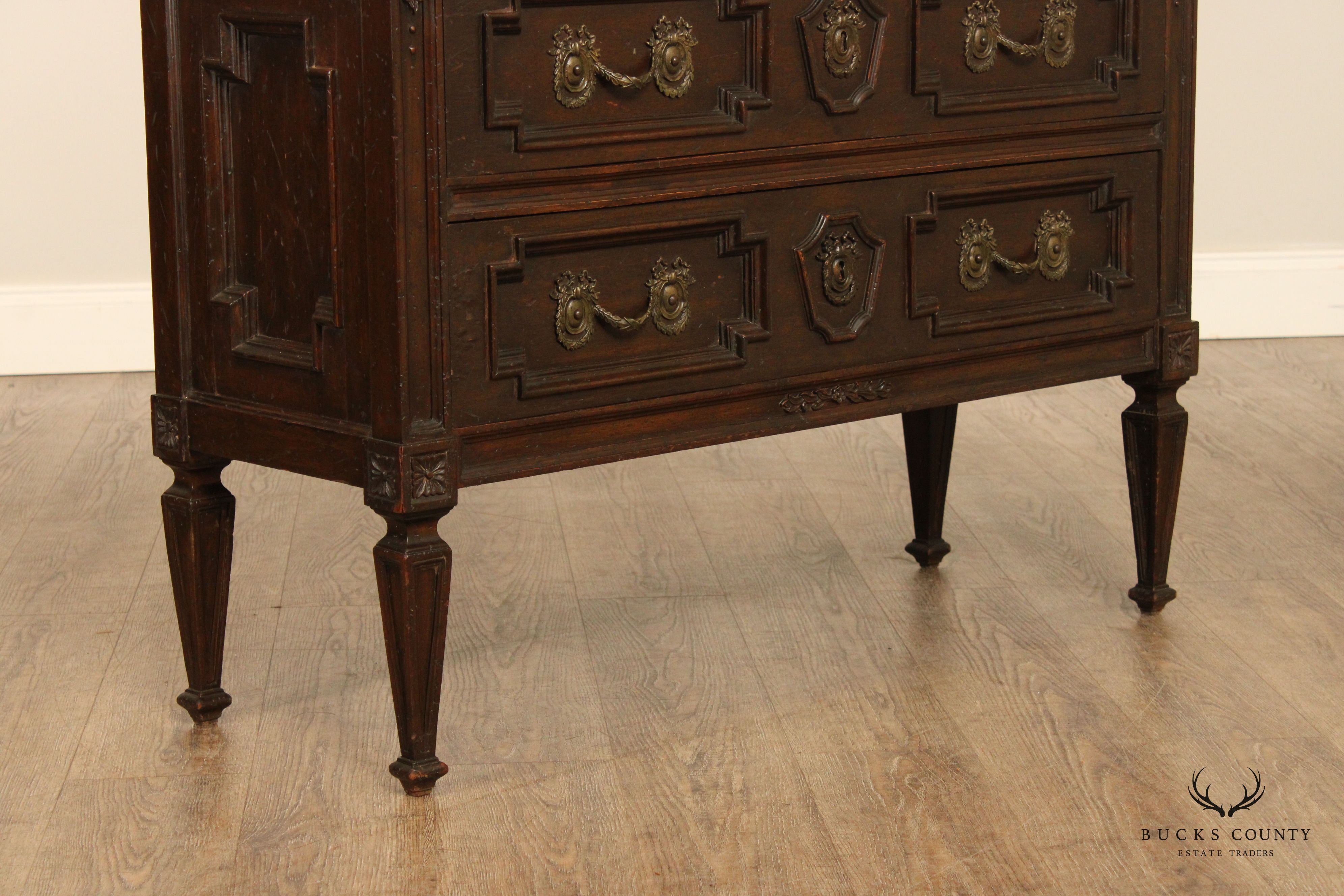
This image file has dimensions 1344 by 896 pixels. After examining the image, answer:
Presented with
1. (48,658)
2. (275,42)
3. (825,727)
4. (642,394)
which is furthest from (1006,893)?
(48,658)

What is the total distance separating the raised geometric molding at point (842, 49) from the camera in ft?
6.82

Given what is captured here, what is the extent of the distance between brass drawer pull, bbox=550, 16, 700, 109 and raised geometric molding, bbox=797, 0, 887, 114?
159 mm

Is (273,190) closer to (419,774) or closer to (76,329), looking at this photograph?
(419,774)

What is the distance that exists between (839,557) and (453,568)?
24.5 inches

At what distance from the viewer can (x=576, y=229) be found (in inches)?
76.4

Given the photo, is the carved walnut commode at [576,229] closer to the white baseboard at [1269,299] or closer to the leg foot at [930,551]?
the leg foot at [930,551]

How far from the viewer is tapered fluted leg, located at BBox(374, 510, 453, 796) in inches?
76.1

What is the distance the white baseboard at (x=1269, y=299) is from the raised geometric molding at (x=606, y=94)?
2915 millimetres

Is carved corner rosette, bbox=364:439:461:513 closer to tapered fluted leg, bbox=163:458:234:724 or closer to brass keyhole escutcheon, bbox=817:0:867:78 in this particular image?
tapered fluted leg, bbox=163:458:234:724

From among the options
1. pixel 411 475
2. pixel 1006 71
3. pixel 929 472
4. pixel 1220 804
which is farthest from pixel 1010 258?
pixel 411 475

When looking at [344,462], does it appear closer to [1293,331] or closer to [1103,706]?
[1103,706]

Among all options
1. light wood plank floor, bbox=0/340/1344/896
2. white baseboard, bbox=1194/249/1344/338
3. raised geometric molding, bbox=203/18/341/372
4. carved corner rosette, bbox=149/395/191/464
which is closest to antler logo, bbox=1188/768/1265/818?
light wood plank floor, bbox=0/340/1344/896

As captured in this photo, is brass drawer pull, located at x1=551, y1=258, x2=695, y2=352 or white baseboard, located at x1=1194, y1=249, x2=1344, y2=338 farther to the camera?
white baseboard, located at x1=1194, y1=249, x2=1344, y2=338

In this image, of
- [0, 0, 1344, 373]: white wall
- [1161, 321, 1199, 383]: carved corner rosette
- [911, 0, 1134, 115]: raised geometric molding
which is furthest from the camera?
[0, 0, 1344, 373]: white wall
